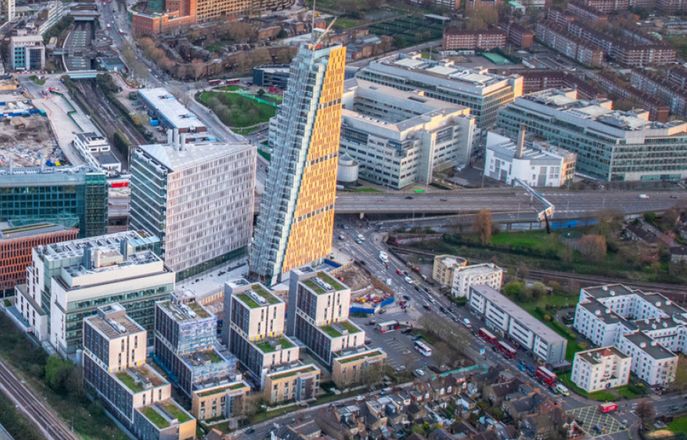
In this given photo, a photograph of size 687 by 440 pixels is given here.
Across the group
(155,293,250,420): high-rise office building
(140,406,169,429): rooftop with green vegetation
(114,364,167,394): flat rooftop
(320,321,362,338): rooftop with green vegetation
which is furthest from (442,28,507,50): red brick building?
(140,406,169,429): rooftop with green vegetation

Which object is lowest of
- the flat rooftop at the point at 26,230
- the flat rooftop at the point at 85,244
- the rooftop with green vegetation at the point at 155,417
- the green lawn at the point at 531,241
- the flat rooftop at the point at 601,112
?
the rooftop with green vegetation at the point at 155,417

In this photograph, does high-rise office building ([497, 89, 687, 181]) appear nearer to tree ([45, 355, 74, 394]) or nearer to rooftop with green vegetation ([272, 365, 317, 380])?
rooftop with green vegetation ([272, 365, 317, 380])

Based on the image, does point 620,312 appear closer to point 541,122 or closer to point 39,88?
point 541,122

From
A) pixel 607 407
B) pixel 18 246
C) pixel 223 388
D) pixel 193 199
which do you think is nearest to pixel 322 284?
pixel 223 388

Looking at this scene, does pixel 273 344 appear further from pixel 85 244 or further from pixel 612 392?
pixel 612 392

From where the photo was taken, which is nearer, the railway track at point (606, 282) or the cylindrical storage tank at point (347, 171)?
the railway track at point (606, 282)

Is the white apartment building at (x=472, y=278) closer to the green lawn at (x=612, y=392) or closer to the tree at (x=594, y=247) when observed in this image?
the tree at (x=594, y=247)

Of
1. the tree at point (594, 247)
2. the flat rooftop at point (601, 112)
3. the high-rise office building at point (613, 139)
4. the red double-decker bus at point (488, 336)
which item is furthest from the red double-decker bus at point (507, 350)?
the flat rooftop at point (601, 112)
